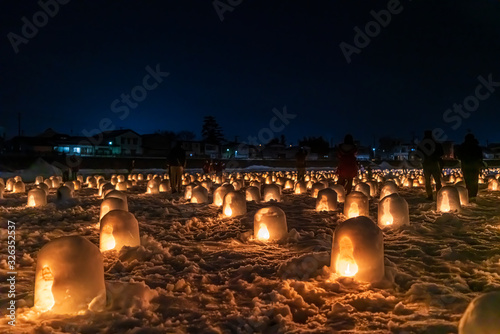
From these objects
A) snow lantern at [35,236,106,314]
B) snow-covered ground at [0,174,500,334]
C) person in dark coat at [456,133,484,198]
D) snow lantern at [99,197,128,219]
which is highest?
person in dark coat at [456,133,484,198]

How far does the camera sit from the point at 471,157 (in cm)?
1262

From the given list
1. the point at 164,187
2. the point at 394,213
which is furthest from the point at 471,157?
the point at 164,187

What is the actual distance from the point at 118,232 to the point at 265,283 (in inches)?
109

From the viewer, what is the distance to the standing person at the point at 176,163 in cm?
1537

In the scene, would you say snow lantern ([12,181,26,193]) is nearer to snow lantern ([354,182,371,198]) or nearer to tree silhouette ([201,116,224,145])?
snow lantern ([354,182,371,198])

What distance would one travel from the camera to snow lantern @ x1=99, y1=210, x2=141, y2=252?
21.0 ft

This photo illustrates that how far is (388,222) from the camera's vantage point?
8484 millimetres

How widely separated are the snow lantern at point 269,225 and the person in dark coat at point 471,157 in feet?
27.2

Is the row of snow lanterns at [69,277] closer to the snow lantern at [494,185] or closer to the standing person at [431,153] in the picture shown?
the standing person at [431,153]

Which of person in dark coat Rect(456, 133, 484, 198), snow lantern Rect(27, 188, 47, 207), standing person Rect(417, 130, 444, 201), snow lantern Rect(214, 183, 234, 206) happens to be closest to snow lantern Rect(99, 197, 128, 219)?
snow lantern Rect(214, 183, 234, 206)

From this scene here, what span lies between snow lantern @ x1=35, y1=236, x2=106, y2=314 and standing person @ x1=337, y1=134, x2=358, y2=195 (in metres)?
9.35

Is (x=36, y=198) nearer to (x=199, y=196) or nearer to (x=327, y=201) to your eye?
(x=199, y=196)

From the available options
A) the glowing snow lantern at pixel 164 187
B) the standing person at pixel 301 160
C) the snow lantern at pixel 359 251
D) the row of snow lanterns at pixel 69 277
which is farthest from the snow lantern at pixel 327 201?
the standing person at pixel 301 160

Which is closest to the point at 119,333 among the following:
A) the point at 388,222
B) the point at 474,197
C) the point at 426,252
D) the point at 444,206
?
the point at 426,252
